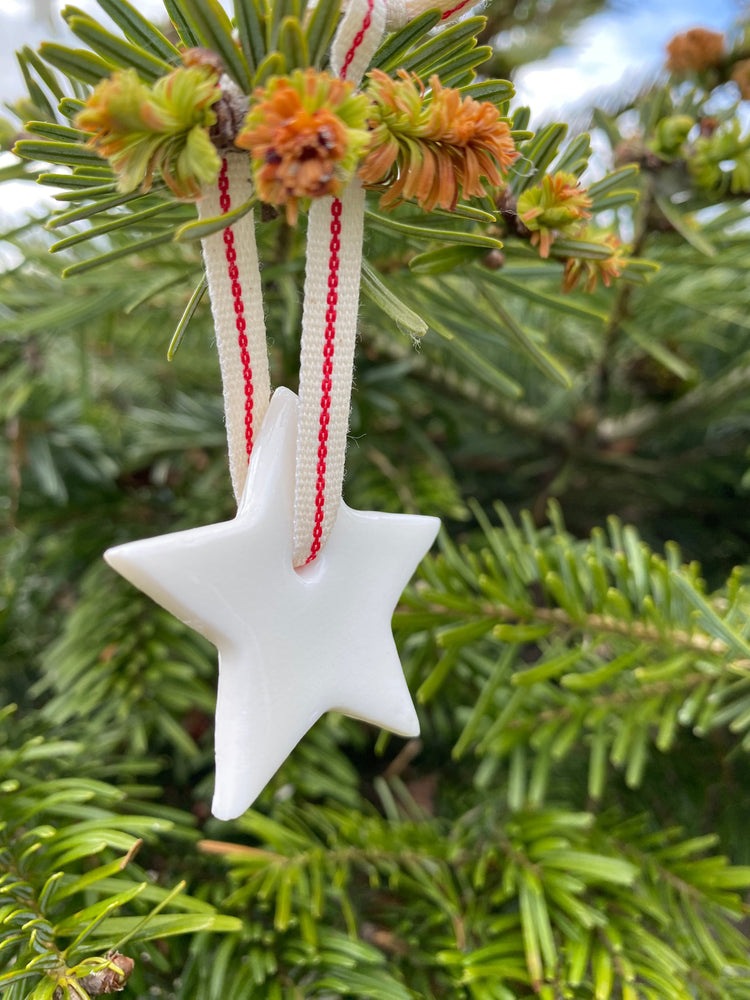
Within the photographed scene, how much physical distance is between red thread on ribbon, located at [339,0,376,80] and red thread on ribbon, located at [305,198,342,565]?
0.10 ft

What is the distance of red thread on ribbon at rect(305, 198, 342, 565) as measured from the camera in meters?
0.19

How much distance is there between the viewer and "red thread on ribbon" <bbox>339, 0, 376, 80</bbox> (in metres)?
0.17

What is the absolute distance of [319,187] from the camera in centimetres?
15

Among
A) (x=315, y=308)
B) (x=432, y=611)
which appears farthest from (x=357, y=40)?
(x=432, y=611)

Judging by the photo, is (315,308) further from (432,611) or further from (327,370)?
(432,611)

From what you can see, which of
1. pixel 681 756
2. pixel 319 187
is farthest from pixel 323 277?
pixel 681 756

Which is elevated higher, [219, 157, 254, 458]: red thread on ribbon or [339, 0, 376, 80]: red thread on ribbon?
[339, 0, 376, 80]: red thread on ribbon

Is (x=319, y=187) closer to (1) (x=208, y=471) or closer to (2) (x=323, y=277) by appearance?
(2) (x=323, y=277)

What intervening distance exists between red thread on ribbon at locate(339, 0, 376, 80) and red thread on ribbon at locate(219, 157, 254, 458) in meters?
0.04

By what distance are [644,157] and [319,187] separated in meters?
0.23

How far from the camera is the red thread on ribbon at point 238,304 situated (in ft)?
0.61

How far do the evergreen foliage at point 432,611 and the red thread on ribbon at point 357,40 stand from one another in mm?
11

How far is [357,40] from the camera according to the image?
17 cm

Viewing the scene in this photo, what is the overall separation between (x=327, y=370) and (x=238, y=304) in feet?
0.09
